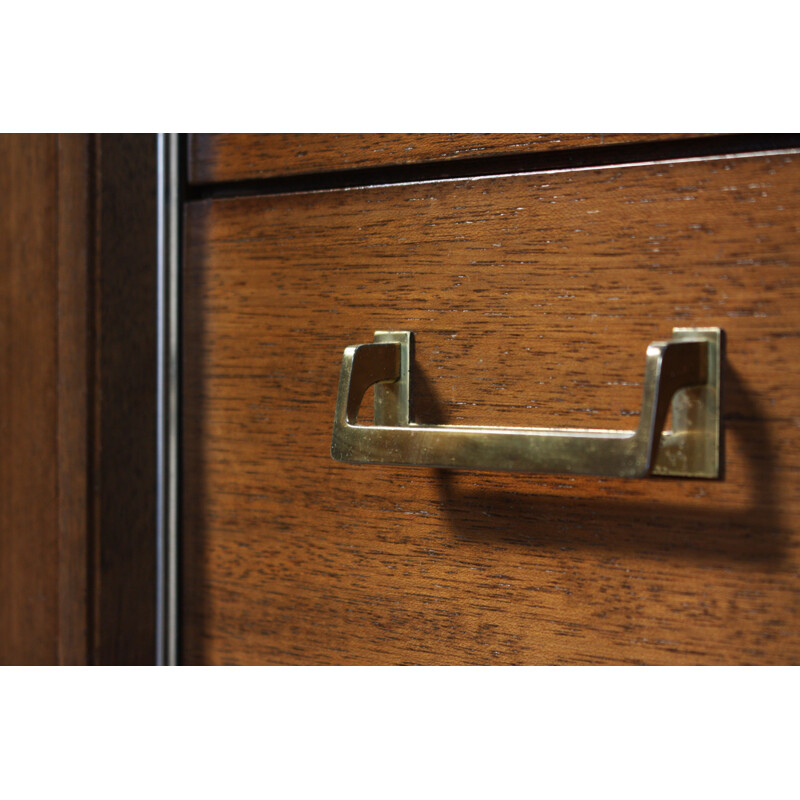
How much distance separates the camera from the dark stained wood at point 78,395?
43 centimetres

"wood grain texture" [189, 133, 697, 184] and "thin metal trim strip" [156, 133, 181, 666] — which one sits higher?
"wood grain texture" [189, 133, 697, 184]

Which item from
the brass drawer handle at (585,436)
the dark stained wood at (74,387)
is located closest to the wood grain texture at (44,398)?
the dark stained wood at (74,387)

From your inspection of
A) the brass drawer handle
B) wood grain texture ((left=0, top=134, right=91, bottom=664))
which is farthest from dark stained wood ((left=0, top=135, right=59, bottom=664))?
the brass drawer handle

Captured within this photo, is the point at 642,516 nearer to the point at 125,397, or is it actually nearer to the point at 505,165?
the point at 505,165

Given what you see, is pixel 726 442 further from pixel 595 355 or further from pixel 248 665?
pixel 248 665

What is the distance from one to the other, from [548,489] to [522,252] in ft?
0.32

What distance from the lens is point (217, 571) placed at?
427 mm

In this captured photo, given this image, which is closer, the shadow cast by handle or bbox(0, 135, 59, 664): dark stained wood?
the shadow cast by handle

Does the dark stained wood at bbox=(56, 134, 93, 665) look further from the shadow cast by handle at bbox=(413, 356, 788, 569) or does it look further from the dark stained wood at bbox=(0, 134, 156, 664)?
the shadow cast by handle at bbox=(413, 356, 788, 569)

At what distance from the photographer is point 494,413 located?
35 centimetres

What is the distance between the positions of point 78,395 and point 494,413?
0.73 ft

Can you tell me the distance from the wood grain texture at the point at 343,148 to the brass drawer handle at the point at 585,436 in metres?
0.09

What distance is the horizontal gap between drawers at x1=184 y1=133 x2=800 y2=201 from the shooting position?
31cm
